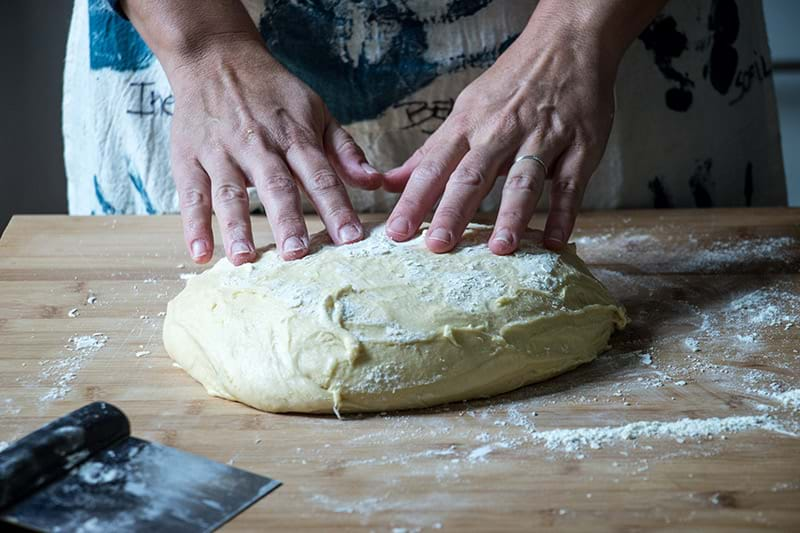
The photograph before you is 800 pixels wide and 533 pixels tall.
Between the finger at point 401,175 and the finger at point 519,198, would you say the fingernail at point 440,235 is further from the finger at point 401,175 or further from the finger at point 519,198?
the finger at point 401,175

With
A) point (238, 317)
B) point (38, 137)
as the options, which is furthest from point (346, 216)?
point (38, 137)

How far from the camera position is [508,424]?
1373mm

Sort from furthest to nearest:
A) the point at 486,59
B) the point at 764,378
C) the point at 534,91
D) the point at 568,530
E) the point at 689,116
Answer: the point at 689,116 < the point at 486,59 < the point at 534,91 < the point at 764,378 < the point at 568,530

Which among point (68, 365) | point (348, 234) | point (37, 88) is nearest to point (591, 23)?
point (348, 234)

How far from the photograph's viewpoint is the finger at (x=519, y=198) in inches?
61.6

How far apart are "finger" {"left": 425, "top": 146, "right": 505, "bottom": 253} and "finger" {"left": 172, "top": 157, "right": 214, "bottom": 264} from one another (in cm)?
40

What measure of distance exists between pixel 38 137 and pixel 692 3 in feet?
8.30

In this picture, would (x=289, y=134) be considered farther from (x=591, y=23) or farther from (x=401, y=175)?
(x=591, y=23)

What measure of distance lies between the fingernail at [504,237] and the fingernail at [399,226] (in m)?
0.16

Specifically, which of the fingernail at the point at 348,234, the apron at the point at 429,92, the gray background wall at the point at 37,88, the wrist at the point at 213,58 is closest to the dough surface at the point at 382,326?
the fingernail at the point at 348,234

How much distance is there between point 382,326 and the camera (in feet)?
4.63

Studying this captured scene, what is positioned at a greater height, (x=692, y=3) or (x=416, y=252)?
(x=692, y=3)

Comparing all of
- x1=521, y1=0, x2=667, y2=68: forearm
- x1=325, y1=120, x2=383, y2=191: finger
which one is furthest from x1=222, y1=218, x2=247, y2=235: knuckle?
x1=521, y1=0, x2=667, y2=68: forearm

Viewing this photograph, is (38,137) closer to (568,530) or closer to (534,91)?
(534,91)
